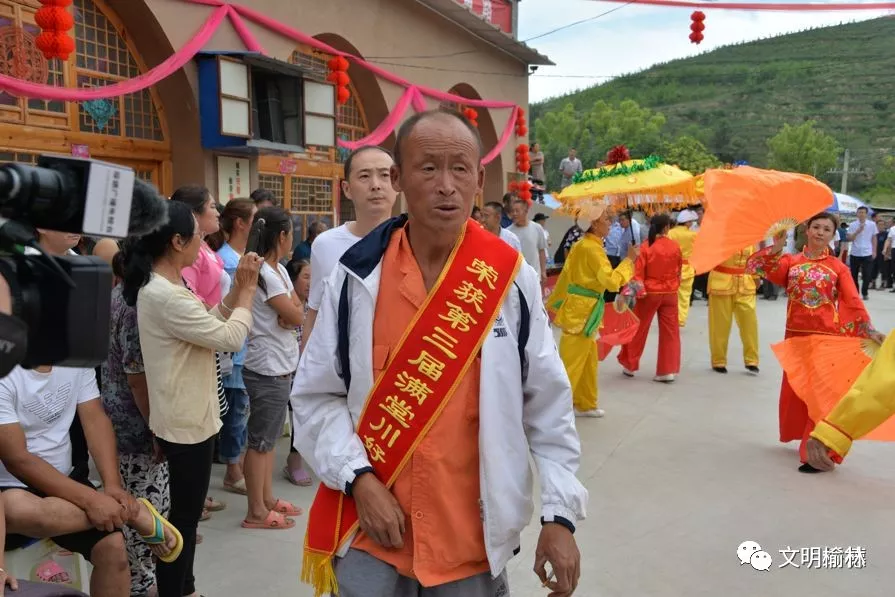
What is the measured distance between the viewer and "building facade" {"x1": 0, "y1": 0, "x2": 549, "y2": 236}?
20.8 feet

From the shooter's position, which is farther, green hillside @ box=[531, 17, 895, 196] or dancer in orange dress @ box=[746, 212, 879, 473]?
green hillside @ box=[531, 17, 895, 196]

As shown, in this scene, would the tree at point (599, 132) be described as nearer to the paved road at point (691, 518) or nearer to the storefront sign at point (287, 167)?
the storefront sign at point (287, 167)

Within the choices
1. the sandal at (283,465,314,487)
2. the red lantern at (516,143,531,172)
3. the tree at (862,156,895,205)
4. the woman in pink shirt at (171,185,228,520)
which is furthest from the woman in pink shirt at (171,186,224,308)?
the tree at (862,156,895,205)

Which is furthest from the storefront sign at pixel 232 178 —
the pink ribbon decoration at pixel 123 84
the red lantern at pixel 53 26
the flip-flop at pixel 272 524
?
the flip-flop at pixel 272 524

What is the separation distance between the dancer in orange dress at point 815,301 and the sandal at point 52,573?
168 inches

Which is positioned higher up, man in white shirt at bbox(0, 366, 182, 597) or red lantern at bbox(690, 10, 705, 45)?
red lantern at bbox(690, 10, 705, 45)

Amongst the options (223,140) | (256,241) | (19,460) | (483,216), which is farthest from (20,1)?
(19,460)

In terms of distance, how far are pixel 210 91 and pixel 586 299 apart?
168 inches

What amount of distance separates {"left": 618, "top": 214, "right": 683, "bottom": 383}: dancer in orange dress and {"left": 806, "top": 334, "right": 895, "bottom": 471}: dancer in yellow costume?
4888 millimetres

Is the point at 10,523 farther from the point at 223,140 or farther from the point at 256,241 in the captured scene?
the point at 223,140

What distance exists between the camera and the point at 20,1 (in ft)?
19.6

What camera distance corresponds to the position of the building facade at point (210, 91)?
6328mm

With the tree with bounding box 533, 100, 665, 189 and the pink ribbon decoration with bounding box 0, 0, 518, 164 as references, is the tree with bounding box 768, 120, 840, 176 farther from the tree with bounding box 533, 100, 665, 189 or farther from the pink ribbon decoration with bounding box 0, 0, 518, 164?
the pink ribbon decoration with bounding box 0, 0, 518, 164

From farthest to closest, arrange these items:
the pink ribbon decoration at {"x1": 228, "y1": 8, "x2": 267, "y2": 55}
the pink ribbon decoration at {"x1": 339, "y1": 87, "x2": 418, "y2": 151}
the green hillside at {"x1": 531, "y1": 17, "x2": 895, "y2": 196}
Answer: the green hillside at {"x1": 531, "y1": 17, "x2": 895, "y2": 196}, the pink ribbon decoration at {"x1": 339, "y1": 87, "x2": 418, "y2": 151}, the pink ribbon decoration at {"x1": 228, "y1": 8, "x2": 267, "y2": 55}
